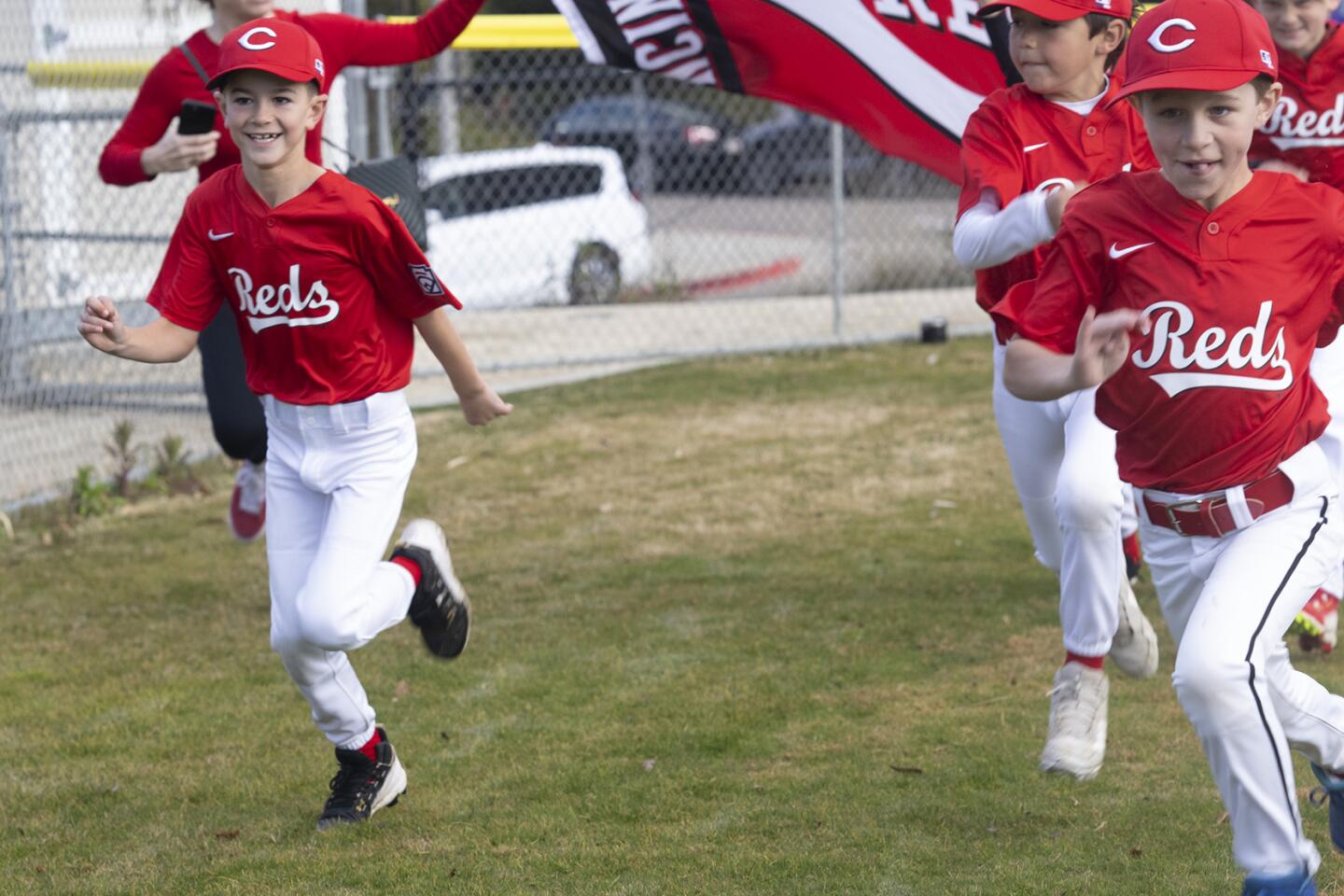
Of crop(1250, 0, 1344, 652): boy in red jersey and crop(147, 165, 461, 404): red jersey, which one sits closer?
crop(147, 165, 461, 404): red jersey

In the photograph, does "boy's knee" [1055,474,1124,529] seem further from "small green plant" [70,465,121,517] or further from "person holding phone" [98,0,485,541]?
"small green plant" [70,465,121,517]

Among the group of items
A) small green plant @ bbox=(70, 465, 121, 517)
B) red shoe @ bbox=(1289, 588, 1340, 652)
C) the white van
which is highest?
red shoe @ bbox=(1289, 588, 1340, 652)

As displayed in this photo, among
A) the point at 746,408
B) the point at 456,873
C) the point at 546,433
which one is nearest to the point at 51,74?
the point at 546,433

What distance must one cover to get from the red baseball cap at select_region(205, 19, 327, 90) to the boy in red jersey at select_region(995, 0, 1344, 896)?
186cm

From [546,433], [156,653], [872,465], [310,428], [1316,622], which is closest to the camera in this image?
[310,428]

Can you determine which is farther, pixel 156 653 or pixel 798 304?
pixel 798 304

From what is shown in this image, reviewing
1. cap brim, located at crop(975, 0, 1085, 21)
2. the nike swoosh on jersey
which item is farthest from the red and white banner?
the nike swoosh on jersey

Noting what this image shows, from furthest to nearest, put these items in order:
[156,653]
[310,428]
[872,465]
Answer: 1. [872,465]
2. [156,653]
3. [310,428]

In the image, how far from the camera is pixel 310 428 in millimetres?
4406

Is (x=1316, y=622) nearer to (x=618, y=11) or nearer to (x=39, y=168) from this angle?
(x=618, y=11)

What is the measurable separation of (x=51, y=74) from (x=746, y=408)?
4.45 meters

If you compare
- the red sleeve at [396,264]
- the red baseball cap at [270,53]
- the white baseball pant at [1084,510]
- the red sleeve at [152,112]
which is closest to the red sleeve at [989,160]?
the white baseball pant at [1084,510]

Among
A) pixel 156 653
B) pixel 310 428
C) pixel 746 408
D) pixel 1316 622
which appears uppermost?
pixel 310 428

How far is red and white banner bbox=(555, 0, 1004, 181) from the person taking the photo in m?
5.70
